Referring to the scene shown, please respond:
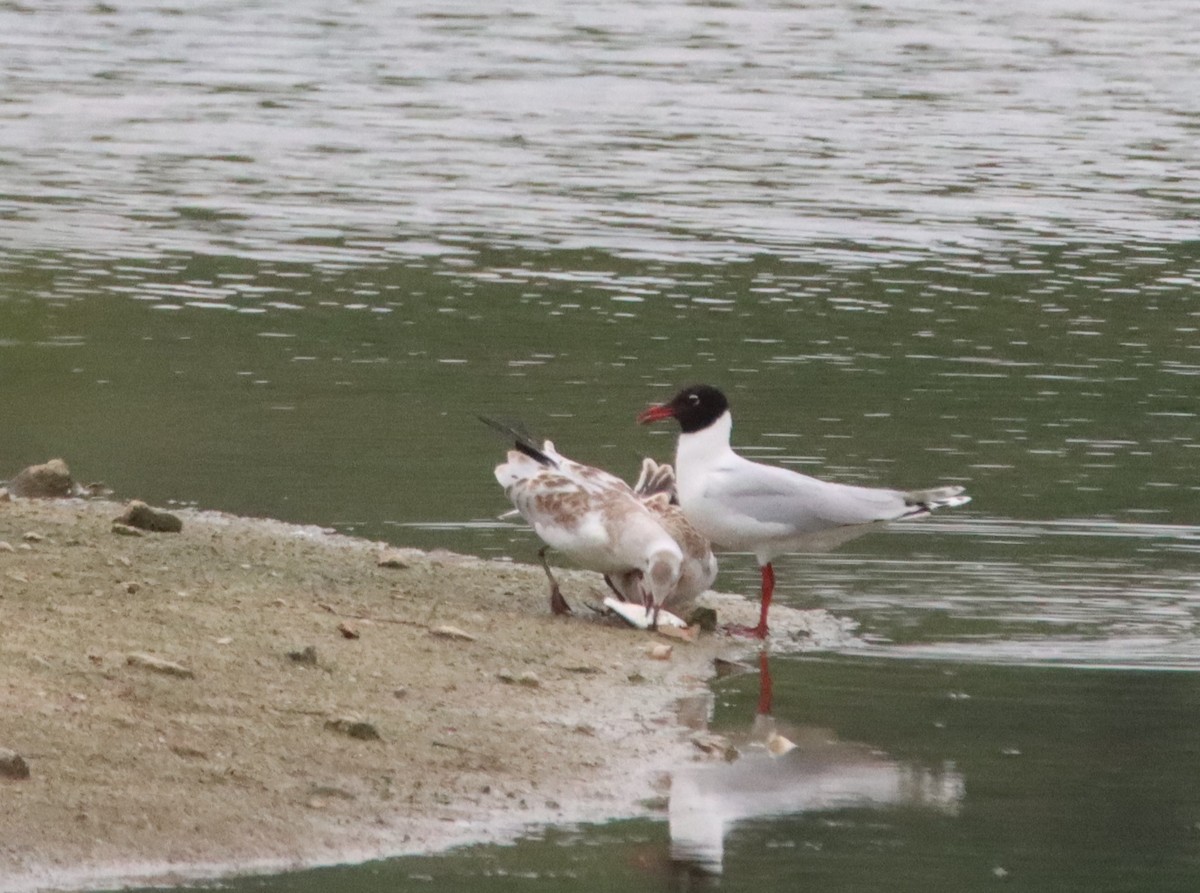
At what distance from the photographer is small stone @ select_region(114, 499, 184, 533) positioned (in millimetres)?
10844

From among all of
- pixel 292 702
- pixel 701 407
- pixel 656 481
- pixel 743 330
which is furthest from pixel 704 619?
pixel 743 330

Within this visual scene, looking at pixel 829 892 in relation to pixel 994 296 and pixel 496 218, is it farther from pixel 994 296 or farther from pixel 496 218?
pixel 496 218

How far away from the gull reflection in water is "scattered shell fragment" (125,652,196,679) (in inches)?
63.9

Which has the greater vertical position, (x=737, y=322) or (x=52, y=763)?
(x=52, y=763)

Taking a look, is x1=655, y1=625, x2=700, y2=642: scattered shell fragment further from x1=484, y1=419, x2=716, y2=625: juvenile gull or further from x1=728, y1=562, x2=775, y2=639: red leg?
x1=728, y1=562, x2=775, y2=639: red leg

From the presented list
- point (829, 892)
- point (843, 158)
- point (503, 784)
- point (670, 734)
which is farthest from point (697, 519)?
point (843, 158)

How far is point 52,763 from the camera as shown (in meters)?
7.14

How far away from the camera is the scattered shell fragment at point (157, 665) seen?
26.7 feet

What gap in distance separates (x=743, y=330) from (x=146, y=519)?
25.5ft

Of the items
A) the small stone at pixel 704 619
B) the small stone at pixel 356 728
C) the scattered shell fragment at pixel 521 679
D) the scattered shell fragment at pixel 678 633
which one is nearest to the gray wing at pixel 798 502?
Result: the small stone at pixel 704 619

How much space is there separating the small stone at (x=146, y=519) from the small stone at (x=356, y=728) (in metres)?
3.15

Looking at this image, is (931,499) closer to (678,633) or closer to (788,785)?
(678,633)

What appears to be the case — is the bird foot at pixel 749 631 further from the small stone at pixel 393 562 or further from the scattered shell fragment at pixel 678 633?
the small stone at pixel 393 562

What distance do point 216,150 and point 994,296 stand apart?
33.1ft
